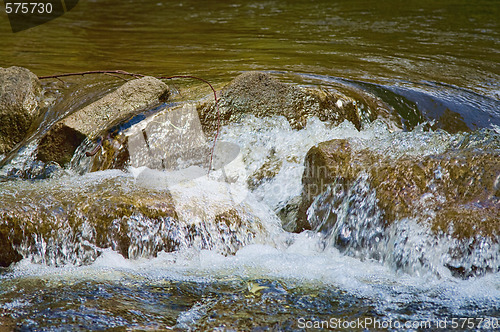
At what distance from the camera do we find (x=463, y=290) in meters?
2.66

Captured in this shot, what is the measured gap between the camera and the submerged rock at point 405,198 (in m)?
2.76

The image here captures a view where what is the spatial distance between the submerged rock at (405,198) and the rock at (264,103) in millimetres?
768

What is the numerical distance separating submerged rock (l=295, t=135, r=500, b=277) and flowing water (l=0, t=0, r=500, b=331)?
0.05 feet

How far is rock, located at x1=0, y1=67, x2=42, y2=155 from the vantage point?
14.0 feet

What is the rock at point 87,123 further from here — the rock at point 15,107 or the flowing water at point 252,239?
the rock at point 15,107

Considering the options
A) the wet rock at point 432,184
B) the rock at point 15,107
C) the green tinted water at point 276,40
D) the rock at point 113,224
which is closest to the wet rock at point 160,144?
the rock at point 113,224

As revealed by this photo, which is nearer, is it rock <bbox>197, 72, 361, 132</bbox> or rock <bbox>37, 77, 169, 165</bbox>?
rock <bbox>37, 77, 169, 165</bbox>

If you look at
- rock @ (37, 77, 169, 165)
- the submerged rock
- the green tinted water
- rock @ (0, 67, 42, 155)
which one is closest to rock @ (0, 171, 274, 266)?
the submerged rock

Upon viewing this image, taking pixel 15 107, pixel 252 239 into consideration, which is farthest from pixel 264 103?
pixel 15 107

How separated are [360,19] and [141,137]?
573 centimetres

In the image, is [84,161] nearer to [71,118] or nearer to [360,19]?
[71,118]

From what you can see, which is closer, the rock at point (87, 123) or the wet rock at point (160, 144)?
the wet rock at point (160, 144)

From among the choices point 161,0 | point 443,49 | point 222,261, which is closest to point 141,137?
Result: point 222,261

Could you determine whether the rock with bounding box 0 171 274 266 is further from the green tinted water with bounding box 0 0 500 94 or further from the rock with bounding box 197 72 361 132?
the green tinted water with bounding box 0 0 500 94
